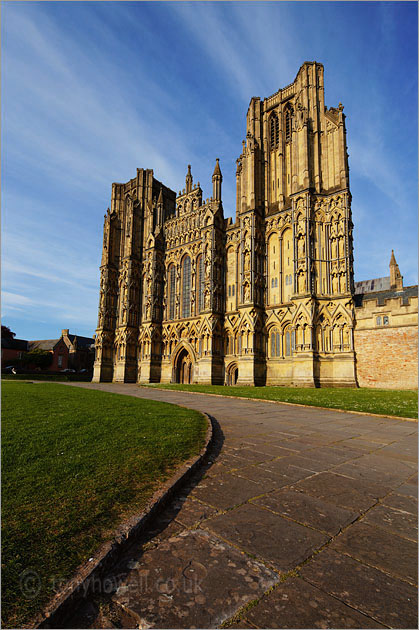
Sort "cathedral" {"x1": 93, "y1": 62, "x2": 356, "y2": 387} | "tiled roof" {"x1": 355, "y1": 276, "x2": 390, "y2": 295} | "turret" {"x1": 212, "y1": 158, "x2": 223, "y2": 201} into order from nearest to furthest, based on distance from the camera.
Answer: "cathedral" {"x1": 93, "y1": 62, "x2": 356, "y2": 387}
"turret" {"x1": 212, "y1": 158, "x2": 223, "y2": 201}
"tiled roof" {"x1": 355, "y1": 276, "x2": 390, "y2": 295}

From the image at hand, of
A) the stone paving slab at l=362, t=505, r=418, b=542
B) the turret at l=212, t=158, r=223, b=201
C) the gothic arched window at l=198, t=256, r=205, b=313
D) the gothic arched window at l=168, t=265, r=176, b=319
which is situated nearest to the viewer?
the stone paving slab at l=362, t=505, r=418, b=542

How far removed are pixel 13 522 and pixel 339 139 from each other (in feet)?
112

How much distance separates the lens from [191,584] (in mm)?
2244

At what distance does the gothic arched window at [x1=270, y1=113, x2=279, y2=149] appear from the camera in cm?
3406

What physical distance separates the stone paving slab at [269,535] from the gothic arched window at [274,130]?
37.2 metres

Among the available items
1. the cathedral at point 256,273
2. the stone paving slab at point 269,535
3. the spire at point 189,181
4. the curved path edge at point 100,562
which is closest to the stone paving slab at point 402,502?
the stone paving slab at point 269,535

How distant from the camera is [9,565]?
216cm

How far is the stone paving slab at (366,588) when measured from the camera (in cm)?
204

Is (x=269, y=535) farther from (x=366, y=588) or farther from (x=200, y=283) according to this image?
(x=200, y=283)

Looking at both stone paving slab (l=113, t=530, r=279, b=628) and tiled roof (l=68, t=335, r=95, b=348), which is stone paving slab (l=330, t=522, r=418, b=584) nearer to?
stone paving slab (l=113, t=530, r=279, b=628)

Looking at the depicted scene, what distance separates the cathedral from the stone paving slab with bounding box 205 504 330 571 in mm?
23541

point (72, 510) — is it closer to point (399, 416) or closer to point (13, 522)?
point (13, 522)

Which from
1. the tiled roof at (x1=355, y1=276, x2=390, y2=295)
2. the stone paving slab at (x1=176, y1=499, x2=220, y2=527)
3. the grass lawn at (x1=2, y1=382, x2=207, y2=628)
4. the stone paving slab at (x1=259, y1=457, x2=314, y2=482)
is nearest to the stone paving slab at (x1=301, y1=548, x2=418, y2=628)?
the stone paving slab at (x1=176, y1=499, x2=220, y2=527)

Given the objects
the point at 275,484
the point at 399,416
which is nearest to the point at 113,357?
the point at 399,416
